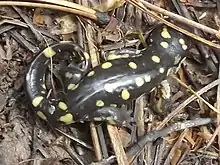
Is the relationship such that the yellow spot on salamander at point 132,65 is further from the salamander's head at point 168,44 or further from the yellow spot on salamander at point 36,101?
the yellow spot on salamander at point 36,101

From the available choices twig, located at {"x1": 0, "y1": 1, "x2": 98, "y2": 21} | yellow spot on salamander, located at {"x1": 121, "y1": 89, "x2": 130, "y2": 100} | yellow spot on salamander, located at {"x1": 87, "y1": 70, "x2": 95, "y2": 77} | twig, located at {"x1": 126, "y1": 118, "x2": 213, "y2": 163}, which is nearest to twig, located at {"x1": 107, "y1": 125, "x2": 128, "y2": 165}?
twig, located at {"x1": 126, "y1": 118, "x2": 213, "y2": 163}

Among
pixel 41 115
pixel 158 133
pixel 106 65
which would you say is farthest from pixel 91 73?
pixel 158 133

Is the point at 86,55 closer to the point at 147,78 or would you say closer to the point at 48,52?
the point at 48,52

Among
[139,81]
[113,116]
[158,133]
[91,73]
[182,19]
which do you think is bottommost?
[158,133]

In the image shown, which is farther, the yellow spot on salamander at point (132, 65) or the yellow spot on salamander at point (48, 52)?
the yellow spot on salamander at point (132, 65)

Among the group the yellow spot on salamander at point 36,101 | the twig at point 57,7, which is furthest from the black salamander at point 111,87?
the twig at point 57,7

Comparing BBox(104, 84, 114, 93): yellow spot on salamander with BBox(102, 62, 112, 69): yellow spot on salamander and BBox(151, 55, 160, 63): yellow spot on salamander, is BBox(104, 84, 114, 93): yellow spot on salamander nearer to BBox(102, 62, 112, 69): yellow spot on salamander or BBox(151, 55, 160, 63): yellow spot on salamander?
BBox(102, 62, 112, 69): yellow spot on salamander

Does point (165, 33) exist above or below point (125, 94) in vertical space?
above
